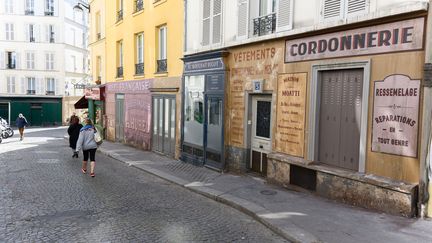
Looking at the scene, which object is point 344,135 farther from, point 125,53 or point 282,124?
point 125,53

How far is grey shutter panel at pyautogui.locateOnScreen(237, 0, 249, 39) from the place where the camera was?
9570 millimetres

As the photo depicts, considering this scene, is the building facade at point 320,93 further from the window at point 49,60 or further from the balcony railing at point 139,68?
the window at point 49,60

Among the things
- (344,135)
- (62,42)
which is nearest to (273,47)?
(344,135)

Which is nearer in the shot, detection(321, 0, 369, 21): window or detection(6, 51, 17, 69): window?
detection(321, 0, 369, 21): window

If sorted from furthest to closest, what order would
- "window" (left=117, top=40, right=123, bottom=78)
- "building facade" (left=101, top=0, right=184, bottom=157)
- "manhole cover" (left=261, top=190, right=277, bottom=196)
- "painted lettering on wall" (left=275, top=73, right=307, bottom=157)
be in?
"window" (left=117, top=40, right=123, bottom=78), "building facade" (left=101, top=0, right=184, bottom=157), "painted lettering on wall" (left=275, top=73, right=307, bottom=157), "manhole cover" (left=261, top=190, right=277, bottom=196)

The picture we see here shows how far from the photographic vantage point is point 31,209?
695cm

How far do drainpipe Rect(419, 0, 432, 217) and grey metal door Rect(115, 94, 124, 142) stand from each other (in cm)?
1498

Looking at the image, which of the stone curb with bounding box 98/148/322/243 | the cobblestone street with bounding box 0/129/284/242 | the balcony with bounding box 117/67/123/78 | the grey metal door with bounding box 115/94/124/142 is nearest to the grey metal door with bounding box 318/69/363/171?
the stone curb with bounding box 98/148/322/243

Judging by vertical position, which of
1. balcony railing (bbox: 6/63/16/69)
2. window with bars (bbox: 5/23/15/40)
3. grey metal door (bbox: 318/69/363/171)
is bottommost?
grey metal door (bbox: 318/69/363/171)

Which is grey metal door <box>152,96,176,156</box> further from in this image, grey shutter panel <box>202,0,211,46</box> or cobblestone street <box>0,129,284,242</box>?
cobblestone street <box>0,129,284,242</box>

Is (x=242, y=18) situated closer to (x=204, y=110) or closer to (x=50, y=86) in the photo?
(x=204, y=110)

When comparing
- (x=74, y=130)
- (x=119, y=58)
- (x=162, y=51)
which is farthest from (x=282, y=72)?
(x=119, y=58)

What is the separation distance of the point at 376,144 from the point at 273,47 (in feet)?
11.3

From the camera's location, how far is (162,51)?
47.7 ft
